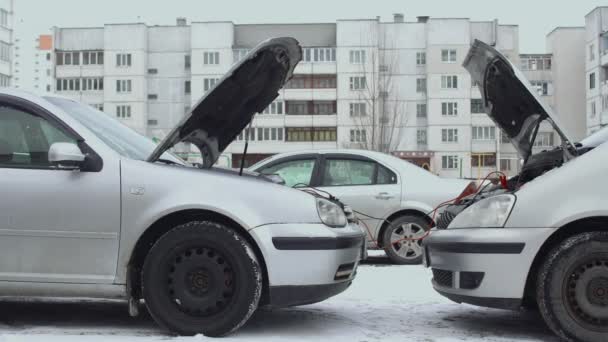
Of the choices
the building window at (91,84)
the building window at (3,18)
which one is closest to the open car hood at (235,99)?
the building window at (3,18)

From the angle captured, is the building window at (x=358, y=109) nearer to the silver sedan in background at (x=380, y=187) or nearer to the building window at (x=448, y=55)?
the building window at (x=448, y=55)

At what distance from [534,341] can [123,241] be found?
2622 millimetres

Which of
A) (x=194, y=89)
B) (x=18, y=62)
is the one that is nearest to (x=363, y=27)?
(x=194, y=89)

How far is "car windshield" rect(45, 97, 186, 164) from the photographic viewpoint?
5023 millimetres

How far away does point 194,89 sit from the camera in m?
70.9

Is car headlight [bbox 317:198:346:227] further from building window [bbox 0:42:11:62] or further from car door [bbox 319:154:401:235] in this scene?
building window [bbox 0:42:11:62]

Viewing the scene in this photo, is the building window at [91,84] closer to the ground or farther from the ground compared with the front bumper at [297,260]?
farther from the ground

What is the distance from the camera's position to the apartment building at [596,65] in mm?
66188

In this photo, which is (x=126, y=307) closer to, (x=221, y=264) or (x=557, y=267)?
(x=221, y=264)

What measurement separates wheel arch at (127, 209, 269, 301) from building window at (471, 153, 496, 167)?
66.3 metres

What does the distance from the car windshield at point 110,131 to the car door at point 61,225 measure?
0.33 m

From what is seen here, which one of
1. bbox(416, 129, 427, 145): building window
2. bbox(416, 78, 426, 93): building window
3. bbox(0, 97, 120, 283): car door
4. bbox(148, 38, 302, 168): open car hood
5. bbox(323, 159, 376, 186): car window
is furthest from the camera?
bbox(416, 129, 427, 145): building window

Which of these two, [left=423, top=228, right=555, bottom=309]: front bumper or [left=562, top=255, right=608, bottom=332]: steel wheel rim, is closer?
[left=562, top=255, right=608, bottom=332]: steel wheel rim

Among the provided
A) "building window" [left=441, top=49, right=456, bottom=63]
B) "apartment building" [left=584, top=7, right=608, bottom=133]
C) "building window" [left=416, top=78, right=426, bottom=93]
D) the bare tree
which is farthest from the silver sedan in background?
"building window" [left=416, top=78, right=426, bottom=93]
